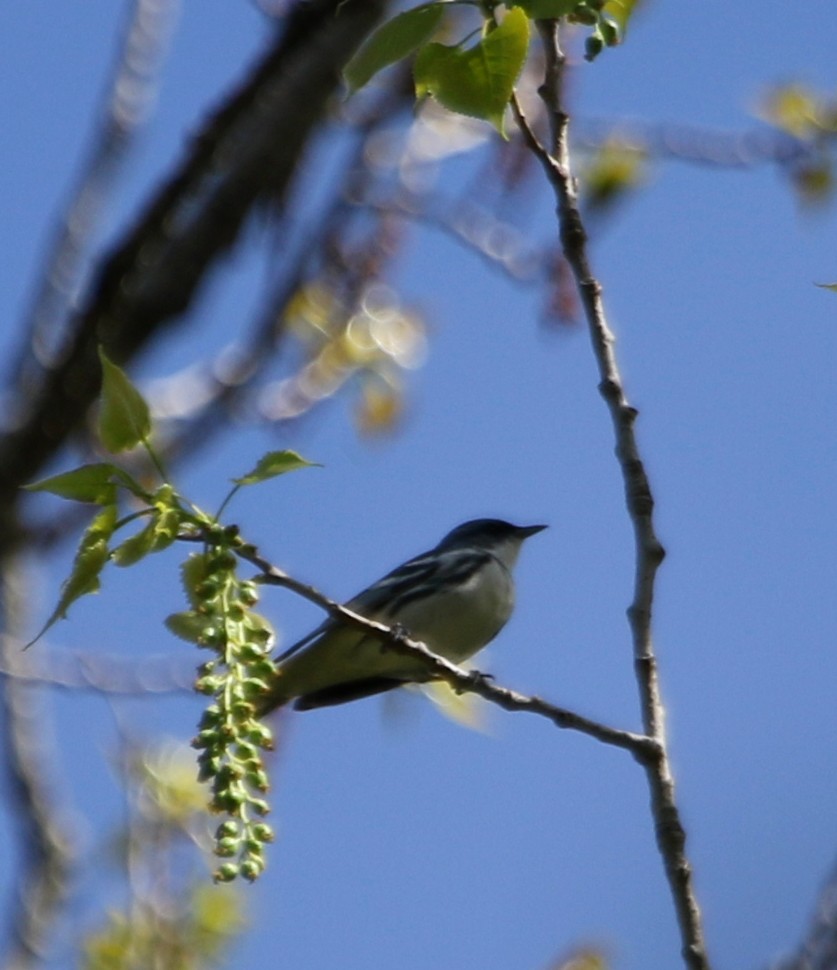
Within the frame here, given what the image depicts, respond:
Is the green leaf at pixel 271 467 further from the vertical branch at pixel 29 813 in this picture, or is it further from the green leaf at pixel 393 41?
the vertical branch at pixel 29 813

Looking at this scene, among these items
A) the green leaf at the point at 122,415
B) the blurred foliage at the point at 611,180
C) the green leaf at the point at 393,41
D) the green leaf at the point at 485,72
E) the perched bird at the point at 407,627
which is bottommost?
the green leaf at the point at 122,415

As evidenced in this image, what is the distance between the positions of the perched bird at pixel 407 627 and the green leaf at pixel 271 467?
1.79 meters

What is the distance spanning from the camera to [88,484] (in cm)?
239

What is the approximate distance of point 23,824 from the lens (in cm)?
618

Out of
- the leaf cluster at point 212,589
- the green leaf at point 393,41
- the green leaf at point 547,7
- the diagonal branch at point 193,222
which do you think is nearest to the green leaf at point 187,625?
the leaf cluster at point 212,589

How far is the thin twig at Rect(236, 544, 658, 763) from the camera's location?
2400 mm

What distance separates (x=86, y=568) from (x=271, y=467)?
0.97 feet

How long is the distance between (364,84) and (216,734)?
87 cm

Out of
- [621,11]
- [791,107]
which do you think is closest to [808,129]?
[791,107]

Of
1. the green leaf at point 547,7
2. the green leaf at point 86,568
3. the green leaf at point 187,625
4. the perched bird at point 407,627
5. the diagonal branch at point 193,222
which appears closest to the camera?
the green leaf at point 547,7

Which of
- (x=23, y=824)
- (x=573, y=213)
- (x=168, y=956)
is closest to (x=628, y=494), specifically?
(x=573, y=213)

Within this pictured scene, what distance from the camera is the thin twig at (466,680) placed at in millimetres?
2400

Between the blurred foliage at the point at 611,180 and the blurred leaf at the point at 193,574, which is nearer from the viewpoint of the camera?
the blurred leaf at the point at 193,574

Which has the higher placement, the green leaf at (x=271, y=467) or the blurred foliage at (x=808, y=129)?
the blurred foliage at (x=808, y=129)
